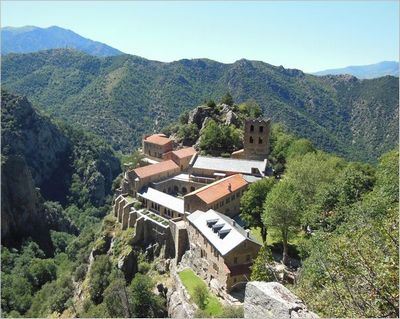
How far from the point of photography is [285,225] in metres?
39.5

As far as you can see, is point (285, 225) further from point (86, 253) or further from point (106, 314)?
point (86, 253)

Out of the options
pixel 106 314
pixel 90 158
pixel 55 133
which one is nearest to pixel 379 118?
pixel 90 158

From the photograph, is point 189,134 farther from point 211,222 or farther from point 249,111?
point 211,222

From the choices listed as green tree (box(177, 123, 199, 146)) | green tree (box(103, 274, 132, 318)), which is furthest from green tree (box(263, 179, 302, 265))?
green tree (box(177, 123, 199, 146))

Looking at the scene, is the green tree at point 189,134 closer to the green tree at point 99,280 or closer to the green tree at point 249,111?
the green tree at point 249,111

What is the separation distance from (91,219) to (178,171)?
2647 inches

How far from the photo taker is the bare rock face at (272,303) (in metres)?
12.5

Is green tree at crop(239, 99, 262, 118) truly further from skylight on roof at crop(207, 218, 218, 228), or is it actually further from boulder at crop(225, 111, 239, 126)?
skylight on roof at crop(207, 218, 218, 228)

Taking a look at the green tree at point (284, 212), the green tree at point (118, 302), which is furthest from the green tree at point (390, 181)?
the green tree at point (118, 302)

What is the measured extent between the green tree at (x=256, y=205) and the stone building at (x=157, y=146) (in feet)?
102

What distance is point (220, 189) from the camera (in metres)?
51.2

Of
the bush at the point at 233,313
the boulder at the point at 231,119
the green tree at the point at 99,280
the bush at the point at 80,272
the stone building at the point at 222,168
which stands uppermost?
the boulder at the point at 231,119

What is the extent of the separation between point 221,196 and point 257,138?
2079 cm

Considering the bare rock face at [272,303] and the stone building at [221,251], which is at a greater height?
the bare rock face at [272,303]
